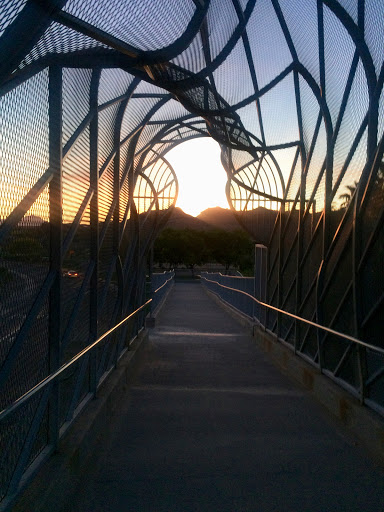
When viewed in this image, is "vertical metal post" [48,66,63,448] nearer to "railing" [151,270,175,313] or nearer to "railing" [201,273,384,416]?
"railing" [201,273,384,416]

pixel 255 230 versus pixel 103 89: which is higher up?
pixel 103 89

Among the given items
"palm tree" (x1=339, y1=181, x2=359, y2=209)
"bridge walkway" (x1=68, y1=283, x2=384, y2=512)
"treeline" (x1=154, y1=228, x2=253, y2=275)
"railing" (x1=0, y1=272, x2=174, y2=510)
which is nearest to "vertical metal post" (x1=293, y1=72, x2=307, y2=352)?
"bridge walkway" (x1=68, y1=283, x2=384, y2=512)

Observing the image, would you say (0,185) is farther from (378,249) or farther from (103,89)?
(378,249)

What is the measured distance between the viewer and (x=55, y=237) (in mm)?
4305

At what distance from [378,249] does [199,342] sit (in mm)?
7847

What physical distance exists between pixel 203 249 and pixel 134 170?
72.2 metres

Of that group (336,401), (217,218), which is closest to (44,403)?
(336,401)

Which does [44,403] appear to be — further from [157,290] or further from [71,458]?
[157,290]

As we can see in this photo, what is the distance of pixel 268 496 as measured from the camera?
4367 millimetres

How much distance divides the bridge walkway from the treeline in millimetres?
69587

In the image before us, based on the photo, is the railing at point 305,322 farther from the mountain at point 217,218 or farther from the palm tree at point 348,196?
the mountain at point 217,218

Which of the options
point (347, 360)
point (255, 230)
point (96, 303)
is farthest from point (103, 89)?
point (255, 230)

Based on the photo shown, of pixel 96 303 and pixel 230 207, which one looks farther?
pixel 230 207

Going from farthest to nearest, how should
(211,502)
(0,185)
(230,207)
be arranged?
(230,207)
(211,502)
(0,185)
